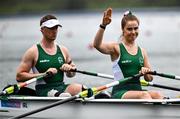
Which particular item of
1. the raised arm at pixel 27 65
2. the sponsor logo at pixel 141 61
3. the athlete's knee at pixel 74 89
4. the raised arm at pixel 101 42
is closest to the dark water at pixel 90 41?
the sponsor logo at pixel 141 61

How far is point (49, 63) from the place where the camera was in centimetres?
1316

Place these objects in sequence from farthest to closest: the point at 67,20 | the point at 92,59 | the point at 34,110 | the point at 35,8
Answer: the point at 35,8 → the point at 67,20 → the point at 92,59 → the point at 34,110

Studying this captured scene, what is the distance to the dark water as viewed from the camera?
2434cm

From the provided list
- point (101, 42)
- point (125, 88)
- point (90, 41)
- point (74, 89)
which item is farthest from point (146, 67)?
point (90, 41)

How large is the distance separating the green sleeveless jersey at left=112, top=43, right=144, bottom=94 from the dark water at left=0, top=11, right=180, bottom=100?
14.1 feet

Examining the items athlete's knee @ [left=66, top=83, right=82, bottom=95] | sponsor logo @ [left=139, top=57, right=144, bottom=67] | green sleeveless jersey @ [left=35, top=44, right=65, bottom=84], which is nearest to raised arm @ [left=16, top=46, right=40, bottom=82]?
green sleeveless jersey @ [left=35, top=44, right=65, bottom=84]

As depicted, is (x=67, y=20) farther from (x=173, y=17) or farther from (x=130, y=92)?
(x=130, y=92)

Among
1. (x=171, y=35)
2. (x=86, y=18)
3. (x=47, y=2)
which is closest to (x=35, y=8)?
(x=47, y=2)

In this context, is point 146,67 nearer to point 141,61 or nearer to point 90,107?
point 141,61

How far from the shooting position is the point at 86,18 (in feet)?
219

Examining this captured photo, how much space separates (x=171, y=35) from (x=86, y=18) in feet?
60.7

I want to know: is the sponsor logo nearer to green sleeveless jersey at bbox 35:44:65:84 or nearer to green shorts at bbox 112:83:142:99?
green shorts at bbox 112:83:142:99

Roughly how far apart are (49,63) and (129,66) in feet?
4.87

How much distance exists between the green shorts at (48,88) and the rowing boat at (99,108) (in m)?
0.39
